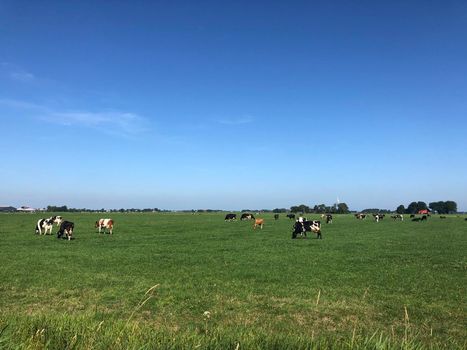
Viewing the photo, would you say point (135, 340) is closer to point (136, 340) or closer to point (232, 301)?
point (136, 340)

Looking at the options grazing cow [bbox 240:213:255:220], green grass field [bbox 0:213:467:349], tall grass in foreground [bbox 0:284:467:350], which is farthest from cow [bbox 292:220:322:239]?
grazing cow [bbox 240:213:255:220]

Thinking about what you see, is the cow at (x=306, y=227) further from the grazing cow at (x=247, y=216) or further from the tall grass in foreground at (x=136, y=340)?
the grazing cow at (x=247, y=216)

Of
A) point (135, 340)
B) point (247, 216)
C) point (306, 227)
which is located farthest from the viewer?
point (247, 216)

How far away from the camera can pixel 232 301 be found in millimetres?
10703

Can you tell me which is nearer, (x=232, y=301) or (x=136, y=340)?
(x=136, y=340)

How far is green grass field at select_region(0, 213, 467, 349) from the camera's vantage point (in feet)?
15.1

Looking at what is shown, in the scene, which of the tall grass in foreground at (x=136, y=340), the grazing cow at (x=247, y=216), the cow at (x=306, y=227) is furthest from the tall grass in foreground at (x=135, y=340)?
the grazing cow at (x=247, y=216)

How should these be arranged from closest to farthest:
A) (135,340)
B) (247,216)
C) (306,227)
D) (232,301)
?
(135,340) → (232,301) → (306,227) → (247,216)

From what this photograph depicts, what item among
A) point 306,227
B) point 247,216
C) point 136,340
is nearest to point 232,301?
point 136,340

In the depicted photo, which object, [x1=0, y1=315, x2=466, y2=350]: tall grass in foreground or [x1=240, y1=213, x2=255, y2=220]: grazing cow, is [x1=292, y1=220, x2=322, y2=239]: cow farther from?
[x1=240, y1=213, x2=255, y2=220]: grazing cow

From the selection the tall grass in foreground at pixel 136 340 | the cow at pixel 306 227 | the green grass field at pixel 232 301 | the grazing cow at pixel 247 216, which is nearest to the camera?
the tall grass in foreground at pixel 136 340

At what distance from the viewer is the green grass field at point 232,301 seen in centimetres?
462

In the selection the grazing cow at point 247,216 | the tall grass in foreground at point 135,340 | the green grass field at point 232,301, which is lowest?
the green grass field at point 232,301

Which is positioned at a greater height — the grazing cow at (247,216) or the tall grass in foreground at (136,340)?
the grazing cow at (247,216)
